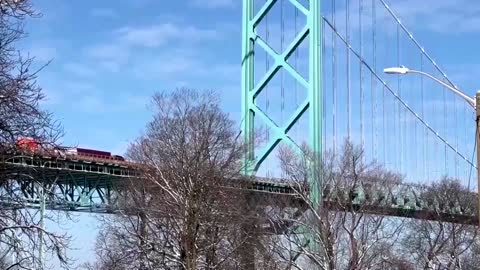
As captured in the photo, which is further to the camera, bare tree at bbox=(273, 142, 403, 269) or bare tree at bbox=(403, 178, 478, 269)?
bare tree at bbox=(403, 178, 478, 269)

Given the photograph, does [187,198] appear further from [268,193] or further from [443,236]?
[443,236]

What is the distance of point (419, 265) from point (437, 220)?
2549 mm

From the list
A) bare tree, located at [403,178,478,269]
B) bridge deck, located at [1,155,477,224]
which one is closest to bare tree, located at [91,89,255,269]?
bridge deck, located at [1,155,477,224]

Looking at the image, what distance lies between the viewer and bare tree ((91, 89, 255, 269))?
107 ft

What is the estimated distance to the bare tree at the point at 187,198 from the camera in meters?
32.6

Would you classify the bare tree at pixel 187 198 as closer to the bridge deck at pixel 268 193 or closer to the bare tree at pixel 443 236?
the bridge deck at pixel 268 193

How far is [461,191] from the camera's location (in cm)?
4916

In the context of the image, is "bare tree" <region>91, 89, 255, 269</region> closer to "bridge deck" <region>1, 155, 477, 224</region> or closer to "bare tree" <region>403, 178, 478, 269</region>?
"bridge deck" <region>1, 155, 477, 224</region>

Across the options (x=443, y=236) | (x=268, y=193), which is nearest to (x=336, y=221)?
(x=268, y=193)

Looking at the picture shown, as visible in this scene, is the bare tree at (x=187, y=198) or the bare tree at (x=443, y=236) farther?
the bare tree at (x=443, y=236)

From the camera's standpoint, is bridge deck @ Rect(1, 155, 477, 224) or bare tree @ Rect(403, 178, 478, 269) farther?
bare tree @ Rect(403, 178, 478, 269)

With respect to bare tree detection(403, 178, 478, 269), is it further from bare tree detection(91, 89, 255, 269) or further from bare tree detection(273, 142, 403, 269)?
bare tree detection(91, 89, 255, 269)

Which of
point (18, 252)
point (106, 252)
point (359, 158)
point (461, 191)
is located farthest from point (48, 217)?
point (461, 191)

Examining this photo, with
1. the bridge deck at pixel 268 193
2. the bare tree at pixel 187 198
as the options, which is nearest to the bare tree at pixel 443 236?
the bridge deck at pixel 268 193
